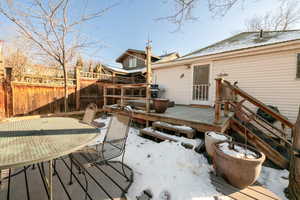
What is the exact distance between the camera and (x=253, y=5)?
3100 millimetres

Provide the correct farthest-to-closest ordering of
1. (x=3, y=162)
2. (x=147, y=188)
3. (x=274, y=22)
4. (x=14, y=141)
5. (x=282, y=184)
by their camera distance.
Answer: (x=274, y=22)
(x=282, y=184)
(x=147, y=188)
(x=14, y=141)
(x=3, y=162)

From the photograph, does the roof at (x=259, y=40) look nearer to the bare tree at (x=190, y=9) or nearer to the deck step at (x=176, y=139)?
the bare tree at (x=190, y=9)

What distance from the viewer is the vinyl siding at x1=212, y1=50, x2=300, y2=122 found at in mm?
4047

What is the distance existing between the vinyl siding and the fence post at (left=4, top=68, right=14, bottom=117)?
27.5 ft

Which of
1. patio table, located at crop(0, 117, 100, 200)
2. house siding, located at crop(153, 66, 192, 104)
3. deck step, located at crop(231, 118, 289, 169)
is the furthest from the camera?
Result: house siding, located at crop(153, 66, 192, 104)

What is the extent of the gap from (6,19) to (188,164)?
282 inches

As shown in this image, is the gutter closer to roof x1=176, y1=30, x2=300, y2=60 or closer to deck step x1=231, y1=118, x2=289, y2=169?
roof x1=176, y1=30, x2=300, y2=60

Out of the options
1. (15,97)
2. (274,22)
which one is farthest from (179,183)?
(274,22)

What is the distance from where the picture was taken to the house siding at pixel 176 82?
20.3 feet

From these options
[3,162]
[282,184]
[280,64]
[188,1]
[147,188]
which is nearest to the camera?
[3,162]

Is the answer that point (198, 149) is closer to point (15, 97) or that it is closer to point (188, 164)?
point (188, 164)

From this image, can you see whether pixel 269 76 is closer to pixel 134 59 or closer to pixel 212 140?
pixel 212 140

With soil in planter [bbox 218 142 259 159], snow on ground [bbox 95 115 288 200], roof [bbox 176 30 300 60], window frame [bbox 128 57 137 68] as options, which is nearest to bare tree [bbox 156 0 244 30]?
roof [bbox 176 30 300 60]

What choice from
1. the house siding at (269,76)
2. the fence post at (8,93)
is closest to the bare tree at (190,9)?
the house siding at (269,76)
